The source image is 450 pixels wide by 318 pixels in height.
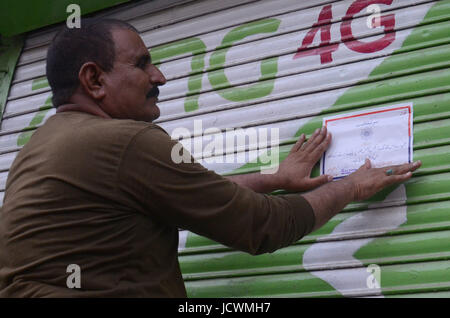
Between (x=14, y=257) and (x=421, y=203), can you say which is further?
(x=421, y=203)

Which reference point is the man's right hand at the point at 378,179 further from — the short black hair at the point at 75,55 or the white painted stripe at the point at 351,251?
the short black hair at the point at 75,55

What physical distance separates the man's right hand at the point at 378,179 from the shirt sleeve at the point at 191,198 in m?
0.47

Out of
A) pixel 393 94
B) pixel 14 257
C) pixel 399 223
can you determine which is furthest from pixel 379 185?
pixel 14 257

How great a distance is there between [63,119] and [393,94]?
1642mm

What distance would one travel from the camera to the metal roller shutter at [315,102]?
2891 millimetres

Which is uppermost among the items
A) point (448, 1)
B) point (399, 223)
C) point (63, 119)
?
point (448, 1)

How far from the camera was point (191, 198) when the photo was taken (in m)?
2.50

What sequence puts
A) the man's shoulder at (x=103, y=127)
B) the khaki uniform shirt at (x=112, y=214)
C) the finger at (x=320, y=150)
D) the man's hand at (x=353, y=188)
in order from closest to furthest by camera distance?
the khaki uniform shirt at (x=112, y=214) → the man's shoulder at (x=103, y=127) → the man's hand at (x=353, y=188) → the finger at (x=320, y=150)

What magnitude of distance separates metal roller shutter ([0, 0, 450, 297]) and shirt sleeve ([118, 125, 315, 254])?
561 millimetres

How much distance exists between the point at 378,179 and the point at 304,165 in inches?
16.3

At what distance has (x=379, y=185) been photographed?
287 cm

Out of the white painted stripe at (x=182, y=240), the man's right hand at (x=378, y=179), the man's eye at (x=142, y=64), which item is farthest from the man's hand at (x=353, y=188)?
the man's eye at (x=142, y=64)
